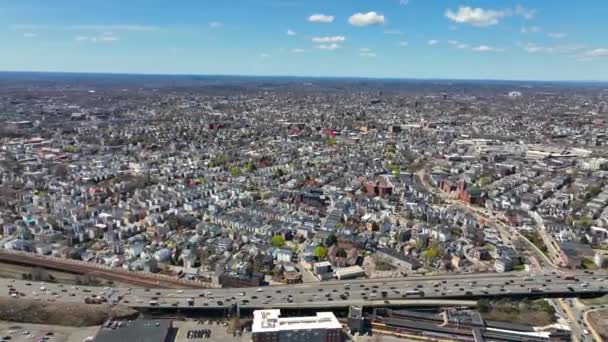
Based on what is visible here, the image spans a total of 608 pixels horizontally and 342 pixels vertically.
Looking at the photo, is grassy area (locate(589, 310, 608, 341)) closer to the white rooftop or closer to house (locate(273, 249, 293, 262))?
the white rooftop

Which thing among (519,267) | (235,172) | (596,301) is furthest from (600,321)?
(235,172)

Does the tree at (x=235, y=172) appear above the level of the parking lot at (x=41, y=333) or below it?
above

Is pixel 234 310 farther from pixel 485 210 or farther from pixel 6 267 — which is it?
pixel 485 210

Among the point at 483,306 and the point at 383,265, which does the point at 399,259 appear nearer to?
the point at 383,265

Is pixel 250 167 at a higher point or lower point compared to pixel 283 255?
higher

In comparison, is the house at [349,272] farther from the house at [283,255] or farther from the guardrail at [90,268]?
the guardrail at [90,268]

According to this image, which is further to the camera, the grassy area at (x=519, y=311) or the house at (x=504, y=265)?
the house at (x=504, y=265)

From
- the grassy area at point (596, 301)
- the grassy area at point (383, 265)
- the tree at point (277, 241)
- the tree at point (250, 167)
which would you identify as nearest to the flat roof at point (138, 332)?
the tree at point (277, 241)
